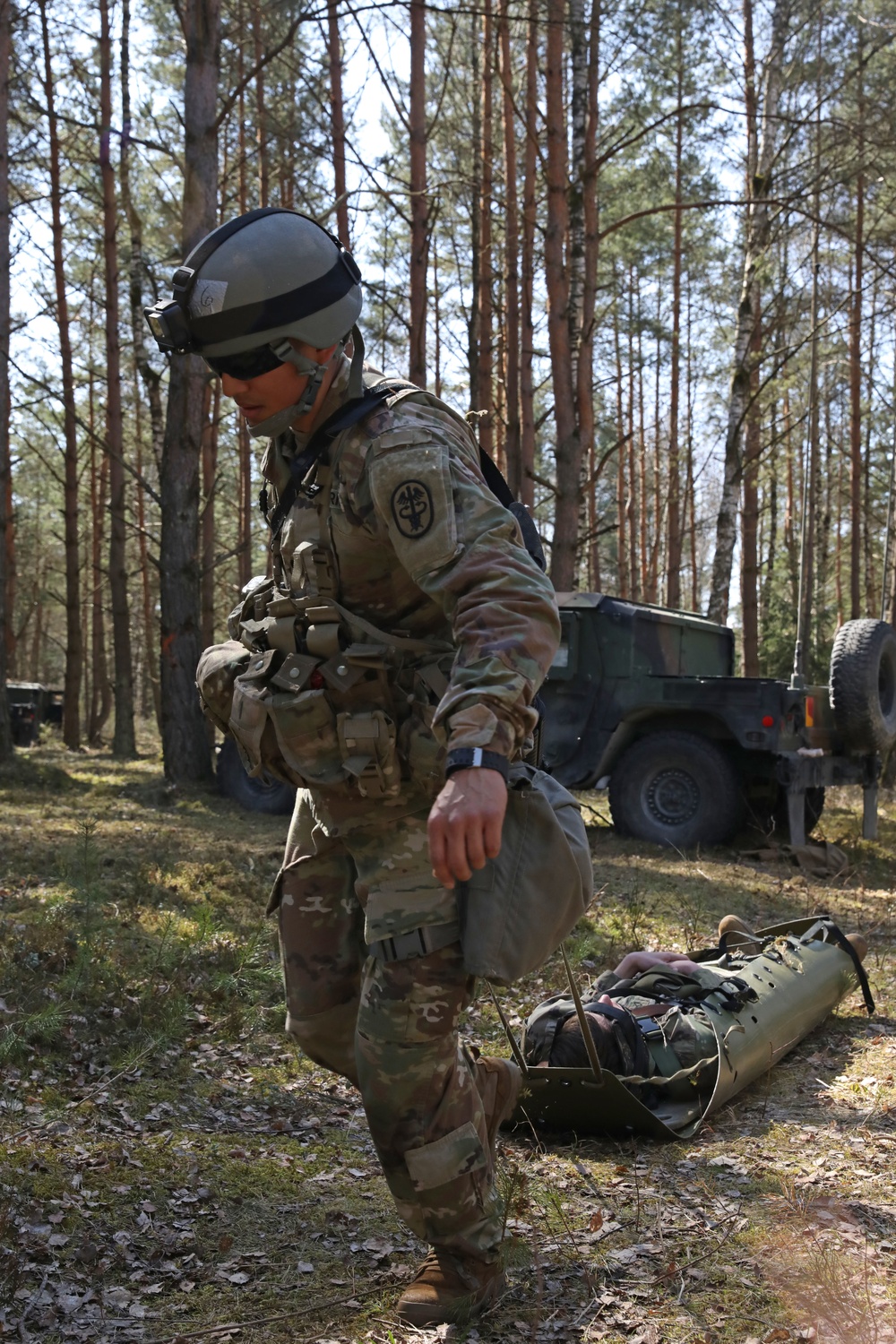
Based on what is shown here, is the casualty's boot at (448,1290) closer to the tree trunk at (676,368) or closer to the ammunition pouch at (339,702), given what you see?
the ammunition pouch at (339,702)

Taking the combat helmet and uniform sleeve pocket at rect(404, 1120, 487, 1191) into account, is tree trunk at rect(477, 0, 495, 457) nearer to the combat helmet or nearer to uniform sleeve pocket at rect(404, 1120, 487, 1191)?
the combat helmet

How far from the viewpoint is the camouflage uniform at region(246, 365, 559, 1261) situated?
2.34 meters

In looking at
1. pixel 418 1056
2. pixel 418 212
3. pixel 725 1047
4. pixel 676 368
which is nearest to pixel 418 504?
pixel 418 1056

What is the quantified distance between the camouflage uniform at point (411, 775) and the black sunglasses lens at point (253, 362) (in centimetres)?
15

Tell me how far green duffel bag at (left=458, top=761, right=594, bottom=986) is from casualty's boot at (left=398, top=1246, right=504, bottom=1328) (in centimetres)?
66

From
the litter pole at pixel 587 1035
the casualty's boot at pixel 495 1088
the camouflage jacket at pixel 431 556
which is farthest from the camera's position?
the litter pole at pixel 587 1035

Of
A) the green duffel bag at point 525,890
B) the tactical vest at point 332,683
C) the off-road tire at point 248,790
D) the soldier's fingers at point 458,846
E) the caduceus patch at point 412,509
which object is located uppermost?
the caduceus patch at point 412,509

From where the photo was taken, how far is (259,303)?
103 inches

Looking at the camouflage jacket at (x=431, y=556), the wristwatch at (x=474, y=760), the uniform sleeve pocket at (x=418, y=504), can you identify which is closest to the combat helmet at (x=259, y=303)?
the camouflage jacket at (x=431, y=556)

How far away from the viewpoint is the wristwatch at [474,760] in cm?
217

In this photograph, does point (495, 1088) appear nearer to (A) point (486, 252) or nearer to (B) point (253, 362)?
(B) point (253, 362)

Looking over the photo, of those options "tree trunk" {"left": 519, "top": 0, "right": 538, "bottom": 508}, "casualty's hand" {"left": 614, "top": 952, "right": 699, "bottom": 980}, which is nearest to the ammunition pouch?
"casualty's hand" {"left": 614, "top": 952, "right": 699, "bottom": 980}

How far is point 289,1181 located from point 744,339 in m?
15.1

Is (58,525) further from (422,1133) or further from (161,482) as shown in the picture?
(422,1133)
